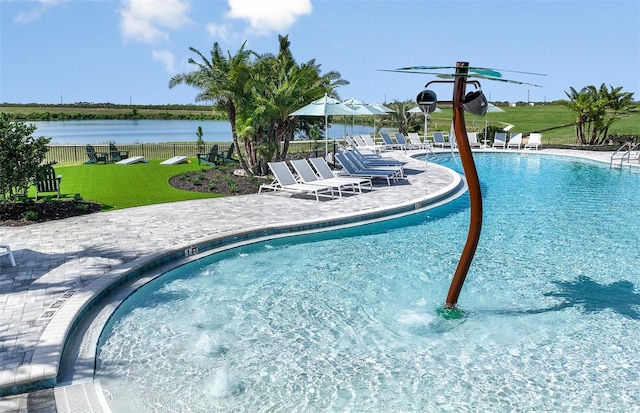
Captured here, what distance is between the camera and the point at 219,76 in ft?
54.1

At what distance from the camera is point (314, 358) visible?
5664 millimetres

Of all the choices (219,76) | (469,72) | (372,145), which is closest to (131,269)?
(469,72)

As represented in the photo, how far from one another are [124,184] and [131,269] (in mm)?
9126

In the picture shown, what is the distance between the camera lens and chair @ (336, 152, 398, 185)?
53.7 feet

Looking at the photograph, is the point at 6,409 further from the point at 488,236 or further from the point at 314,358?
the point at 488,236

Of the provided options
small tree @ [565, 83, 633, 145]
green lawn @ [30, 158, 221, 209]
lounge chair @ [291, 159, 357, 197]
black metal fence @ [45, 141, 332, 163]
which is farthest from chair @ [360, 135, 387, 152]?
lounge chair @ [291, 159, 357, 197]

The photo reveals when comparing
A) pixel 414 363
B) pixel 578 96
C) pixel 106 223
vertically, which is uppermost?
pixel 578 96

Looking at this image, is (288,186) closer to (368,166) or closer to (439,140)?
(368,166)

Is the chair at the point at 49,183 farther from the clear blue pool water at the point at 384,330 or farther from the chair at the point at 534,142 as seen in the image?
the chair at the point at 534,142

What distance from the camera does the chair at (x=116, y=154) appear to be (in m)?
23.4

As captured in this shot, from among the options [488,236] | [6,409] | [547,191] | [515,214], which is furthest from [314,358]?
[547,191]

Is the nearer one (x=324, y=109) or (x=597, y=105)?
(x=324, y=109)

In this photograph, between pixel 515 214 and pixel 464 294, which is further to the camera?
pixel 515 214

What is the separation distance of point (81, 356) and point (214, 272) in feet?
10.4
